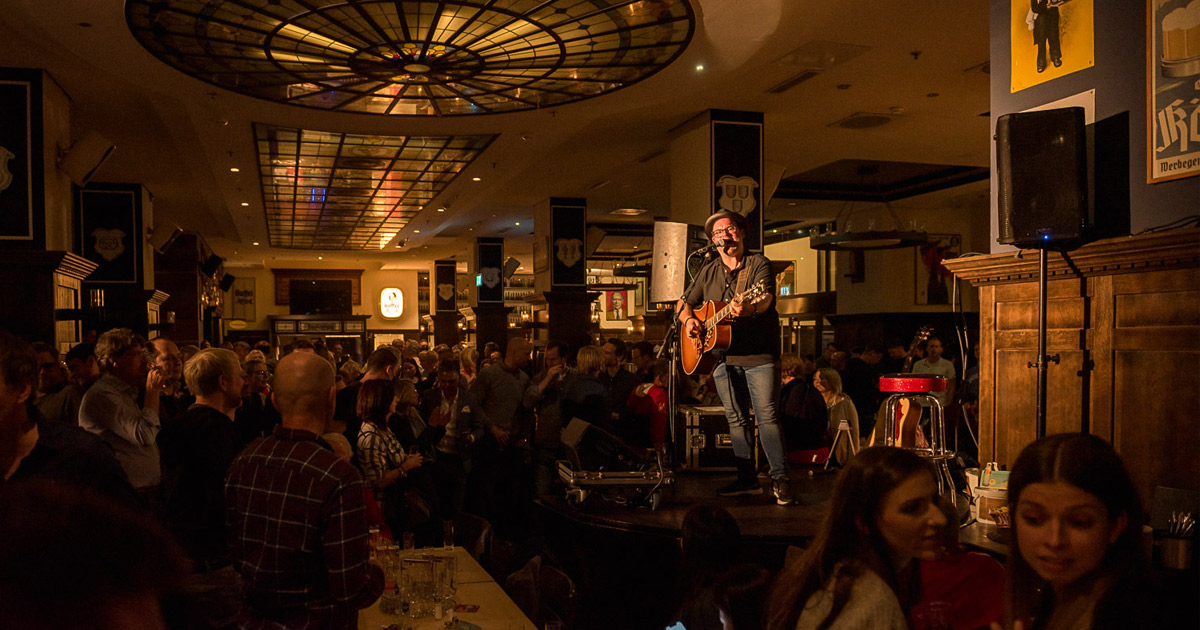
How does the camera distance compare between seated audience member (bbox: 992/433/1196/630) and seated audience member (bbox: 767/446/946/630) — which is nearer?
seated audience member (bbox: 992/433/1196/630)

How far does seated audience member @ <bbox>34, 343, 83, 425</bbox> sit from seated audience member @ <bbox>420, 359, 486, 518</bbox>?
2318 millimetres

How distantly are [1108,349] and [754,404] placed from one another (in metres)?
1.97

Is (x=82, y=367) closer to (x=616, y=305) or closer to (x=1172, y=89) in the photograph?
(x=1172, y=89)

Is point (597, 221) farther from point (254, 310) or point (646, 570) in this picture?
point (254, 310)

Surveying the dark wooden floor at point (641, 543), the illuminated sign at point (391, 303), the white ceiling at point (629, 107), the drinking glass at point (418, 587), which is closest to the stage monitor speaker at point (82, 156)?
the white ceiling at point (629, 107)

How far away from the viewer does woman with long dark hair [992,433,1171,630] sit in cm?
176

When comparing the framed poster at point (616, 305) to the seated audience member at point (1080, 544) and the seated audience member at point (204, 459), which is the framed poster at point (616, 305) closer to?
the seated audience member at point (204, 459)

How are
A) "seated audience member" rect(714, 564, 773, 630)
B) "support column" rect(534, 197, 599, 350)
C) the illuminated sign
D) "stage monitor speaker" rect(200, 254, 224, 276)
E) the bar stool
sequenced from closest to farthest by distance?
"seated audience member" rect(714, 564, 773, 630)
the bar stool
"support column" rect(534, 197, 599, 350)
"stage monitor speaker" rect(200, 254, 224, 276)
the illuminated sign

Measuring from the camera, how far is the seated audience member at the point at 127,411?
165 inches

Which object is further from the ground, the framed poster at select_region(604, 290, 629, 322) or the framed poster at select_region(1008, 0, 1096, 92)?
the framed poster at select_region(1008, 0, 1096, 92)

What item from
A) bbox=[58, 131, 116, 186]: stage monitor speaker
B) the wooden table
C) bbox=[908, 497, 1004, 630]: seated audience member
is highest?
bbox=[58, 131, 116, 186]: stage monitor speaker

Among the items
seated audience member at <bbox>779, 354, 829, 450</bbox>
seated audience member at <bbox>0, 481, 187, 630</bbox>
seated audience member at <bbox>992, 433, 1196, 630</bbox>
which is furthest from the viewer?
seated audience member at <bbox>779, 354, 829, 450</bbox>

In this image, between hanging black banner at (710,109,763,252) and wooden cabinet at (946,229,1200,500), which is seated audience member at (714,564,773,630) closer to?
wooden cabinet at (946,229,1200,500)

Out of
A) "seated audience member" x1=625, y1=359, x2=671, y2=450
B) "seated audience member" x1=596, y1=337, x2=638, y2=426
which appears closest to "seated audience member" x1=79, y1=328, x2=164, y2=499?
"seated audience member" x1=596, y1=337, x2=638, y2=426
